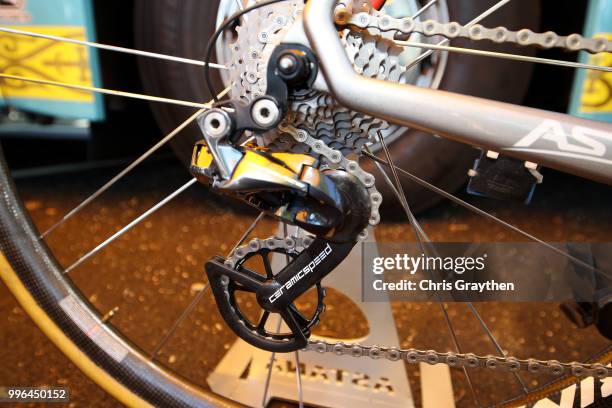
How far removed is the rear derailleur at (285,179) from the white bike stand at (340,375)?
23 cm

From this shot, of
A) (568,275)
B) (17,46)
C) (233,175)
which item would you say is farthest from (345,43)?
(17,46)

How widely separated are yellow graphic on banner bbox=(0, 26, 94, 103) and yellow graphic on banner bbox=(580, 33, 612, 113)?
91cm

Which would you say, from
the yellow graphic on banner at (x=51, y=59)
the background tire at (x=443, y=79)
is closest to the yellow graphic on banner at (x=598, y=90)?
the background tire at (x=443, y=79)

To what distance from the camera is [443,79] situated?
91 centimetres

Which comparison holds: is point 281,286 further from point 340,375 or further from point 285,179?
point 340,375

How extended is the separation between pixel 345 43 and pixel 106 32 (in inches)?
33.5

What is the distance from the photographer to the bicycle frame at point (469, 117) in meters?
0.39

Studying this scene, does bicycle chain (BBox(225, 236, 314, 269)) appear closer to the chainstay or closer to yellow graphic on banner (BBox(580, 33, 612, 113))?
the chainstay

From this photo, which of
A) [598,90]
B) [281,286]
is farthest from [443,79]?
[281,286]

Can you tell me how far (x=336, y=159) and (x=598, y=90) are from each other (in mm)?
657

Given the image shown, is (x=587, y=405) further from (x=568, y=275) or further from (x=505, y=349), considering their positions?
(x=505, y=349)

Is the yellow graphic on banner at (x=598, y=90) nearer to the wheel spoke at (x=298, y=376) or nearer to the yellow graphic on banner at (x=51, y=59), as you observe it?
the wheel spoke at (x=298, y=376)

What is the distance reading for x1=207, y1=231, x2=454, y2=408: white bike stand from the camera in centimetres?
68

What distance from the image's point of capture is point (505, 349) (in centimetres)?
79
